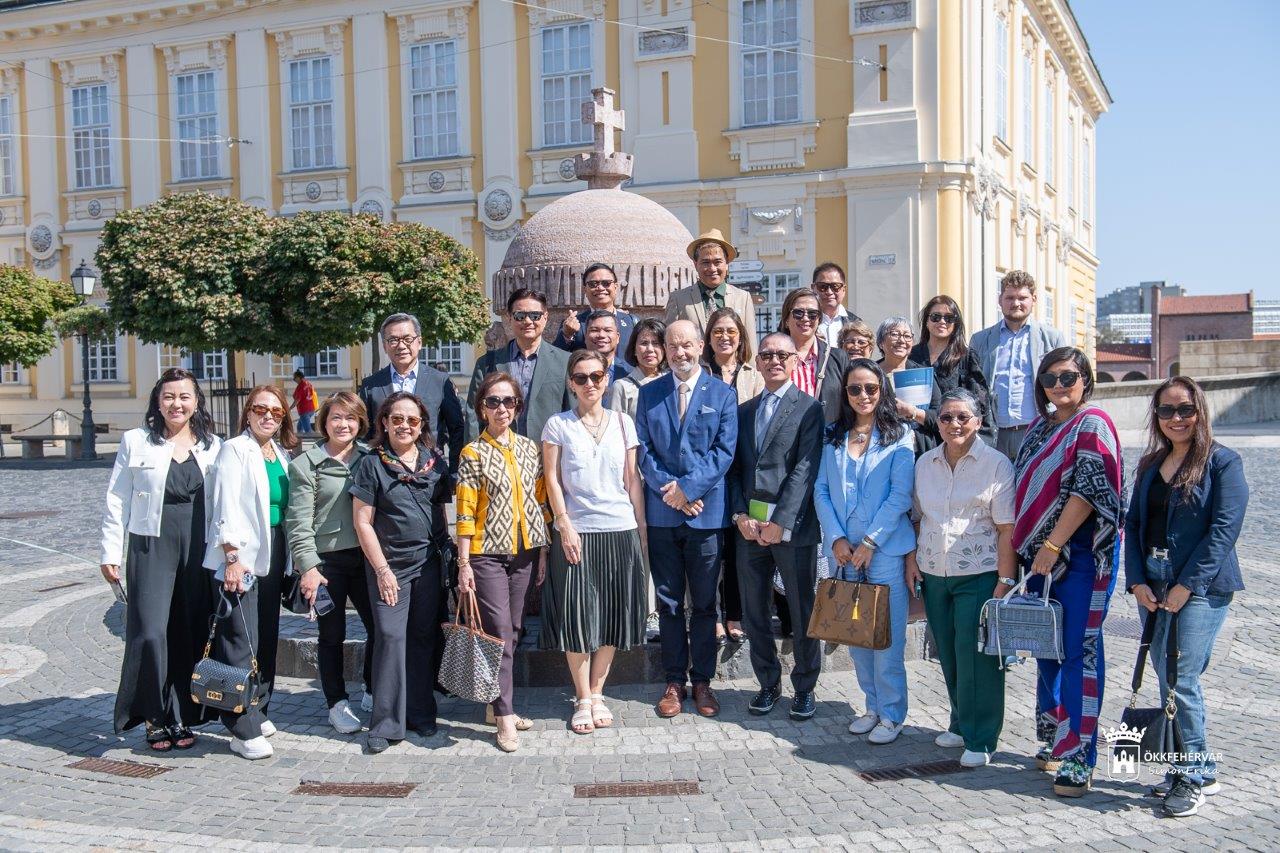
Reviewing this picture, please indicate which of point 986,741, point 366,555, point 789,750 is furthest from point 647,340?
point 986,741

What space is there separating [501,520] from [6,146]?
106 feet

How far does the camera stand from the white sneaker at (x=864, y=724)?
566 cm

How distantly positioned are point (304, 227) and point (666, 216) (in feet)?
50.3

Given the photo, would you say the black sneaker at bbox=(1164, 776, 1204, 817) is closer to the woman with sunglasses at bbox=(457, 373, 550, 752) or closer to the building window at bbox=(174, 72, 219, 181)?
the woman with sunglasses at bbox=(457, 373, 550, 752)

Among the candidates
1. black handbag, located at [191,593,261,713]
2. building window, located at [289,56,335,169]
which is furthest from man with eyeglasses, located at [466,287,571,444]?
building window, located at [289,56,335,169]

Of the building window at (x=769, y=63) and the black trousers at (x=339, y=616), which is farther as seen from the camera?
the building window at (x=769, y=63)

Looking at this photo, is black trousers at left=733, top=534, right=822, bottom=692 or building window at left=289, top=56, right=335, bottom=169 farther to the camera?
building window at left=289, top=56, right=335, bottom=169

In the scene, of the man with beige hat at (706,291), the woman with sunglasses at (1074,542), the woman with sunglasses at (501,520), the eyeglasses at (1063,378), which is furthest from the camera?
the man with beige hat at (706,291)

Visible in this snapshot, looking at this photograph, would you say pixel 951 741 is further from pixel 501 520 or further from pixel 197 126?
pixel 197 126

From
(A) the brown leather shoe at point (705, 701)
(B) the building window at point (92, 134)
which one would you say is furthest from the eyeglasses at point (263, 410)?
(B) the building window at point (92, 134)

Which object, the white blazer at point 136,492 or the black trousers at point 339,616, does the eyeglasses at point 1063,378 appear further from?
the white blazer at point 136,492

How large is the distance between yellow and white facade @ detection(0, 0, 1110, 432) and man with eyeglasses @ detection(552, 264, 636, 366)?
17.2 meters

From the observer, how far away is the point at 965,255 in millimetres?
23516

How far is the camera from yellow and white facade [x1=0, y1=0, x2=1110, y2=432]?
23.5m
